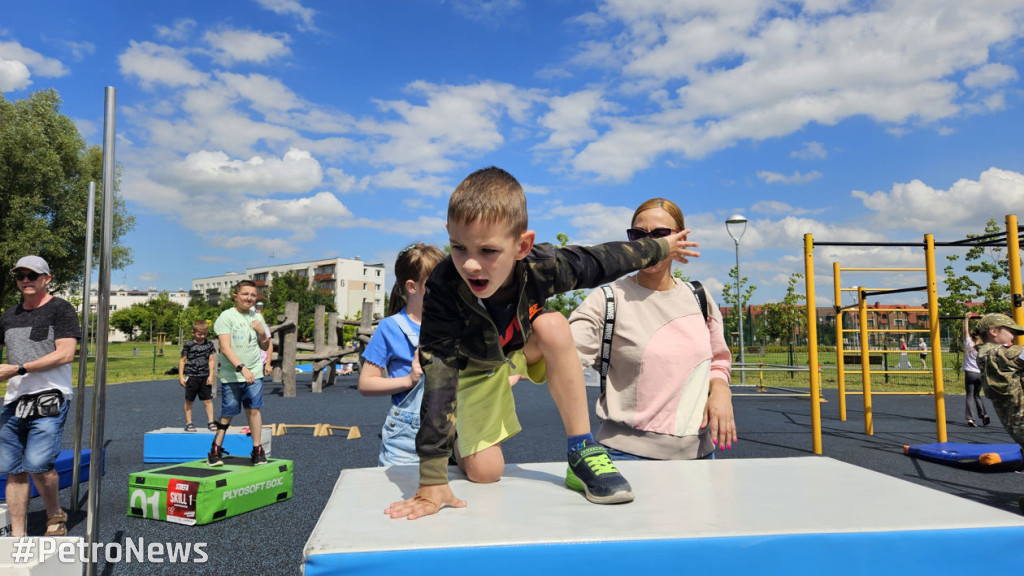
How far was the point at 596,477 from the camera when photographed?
63.9 inches

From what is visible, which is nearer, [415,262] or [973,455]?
[415,262]

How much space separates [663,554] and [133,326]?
106 m

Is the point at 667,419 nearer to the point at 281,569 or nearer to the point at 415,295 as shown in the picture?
the point at 415,295

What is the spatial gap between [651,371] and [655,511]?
2.67 ft

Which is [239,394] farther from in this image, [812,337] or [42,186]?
[42,186]

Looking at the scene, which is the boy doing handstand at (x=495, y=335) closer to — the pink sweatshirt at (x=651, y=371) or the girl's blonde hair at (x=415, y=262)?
the pink sweatshirt at (x=651, y=371)

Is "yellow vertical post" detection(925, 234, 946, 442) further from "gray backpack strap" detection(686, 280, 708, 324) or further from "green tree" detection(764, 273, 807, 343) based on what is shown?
"green tree" detection(764, 273, 807, 343)

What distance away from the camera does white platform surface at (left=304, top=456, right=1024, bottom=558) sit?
1290 millimetres

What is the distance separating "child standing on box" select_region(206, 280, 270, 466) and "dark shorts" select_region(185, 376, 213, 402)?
2463 millimetres

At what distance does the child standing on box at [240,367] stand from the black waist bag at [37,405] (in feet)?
6.69

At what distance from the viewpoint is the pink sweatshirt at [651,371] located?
7.39ft

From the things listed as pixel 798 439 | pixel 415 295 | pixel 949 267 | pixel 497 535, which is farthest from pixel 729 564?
pixel 949 267

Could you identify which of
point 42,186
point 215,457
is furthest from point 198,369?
point 42,186

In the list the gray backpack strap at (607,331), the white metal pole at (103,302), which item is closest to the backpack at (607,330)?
the gray backpack strap at (607,331)
